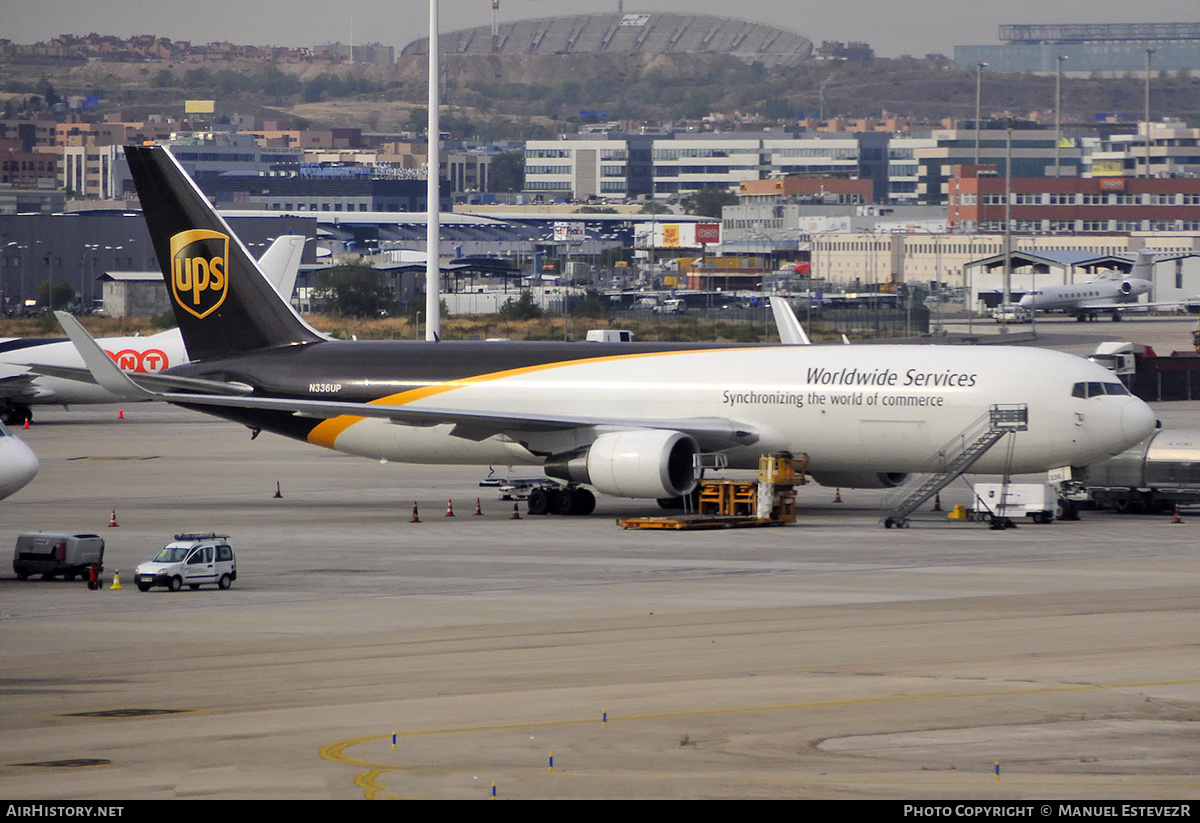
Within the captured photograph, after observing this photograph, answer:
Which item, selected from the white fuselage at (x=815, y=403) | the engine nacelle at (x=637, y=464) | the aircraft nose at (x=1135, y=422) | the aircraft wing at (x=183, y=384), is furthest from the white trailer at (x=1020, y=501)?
the aircraft wing at (x=183, y=384)

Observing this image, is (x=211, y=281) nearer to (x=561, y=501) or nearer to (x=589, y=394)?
(x=589, y=394)

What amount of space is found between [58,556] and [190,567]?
3386 millimetres

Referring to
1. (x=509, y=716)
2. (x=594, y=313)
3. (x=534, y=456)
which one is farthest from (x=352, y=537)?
(x=594, y=313)

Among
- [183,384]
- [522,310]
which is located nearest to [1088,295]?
[522,310]

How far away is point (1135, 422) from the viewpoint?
43.2 metres

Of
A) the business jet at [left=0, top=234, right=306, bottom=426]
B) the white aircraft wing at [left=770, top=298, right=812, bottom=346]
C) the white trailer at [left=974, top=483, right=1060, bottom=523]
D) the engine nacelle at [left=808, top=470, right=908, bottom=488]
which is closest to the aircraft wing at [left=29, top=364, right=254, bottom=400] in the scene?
the engine nacelle at [left=808, top=470, right=908, bottom=488]

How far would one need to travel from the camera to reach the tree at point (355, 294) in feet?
521

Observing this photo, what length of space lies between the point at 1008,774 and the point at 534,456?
97.3 ft

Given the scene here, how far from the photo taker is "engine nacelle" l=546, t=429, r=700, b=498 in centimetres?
4356

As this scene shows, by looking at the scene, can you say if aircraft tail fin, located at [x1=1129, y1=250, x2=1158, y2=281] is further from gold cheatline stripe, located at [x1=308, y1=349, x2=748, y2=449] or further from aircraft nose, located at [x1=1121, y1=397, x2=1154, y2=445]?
aircraft nose, located at [x1=1121, y1=397, x2=1154, y2=445]

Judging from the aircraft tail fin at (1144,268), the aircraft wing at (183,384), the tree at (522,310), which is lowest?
the aircraft wing at (183,384)

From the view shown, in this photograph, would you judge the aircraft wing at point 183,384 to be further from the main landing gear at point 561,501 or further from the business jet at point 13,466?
the business jet at point 13,466

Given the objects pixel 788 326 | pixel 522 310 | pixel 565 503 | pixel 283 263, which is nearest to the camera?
pixel 565 503

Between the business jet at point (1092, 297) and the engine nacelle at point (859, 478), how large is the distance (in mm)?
113050
